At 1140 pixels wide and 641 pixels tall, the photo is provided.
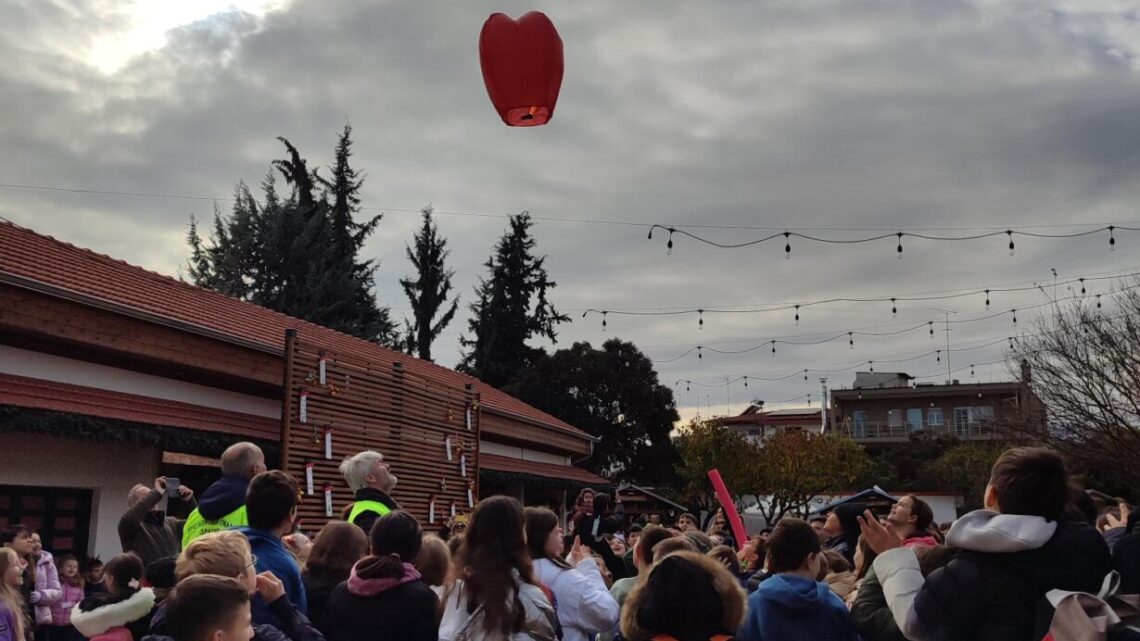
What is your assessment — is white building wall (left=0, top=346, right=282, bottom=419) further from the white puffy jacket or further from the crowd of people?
the white puffy jacket

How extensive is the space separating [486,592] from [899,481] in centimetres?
5770

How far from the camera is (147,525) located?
6.89 metres

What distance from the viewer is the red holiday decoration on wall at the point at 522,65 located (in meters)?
7.73

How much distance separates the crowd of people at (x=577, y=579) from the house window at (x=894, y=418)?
69.8m

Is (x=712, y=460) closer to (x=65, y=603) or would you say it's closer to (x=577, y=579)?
(x=65, y=603)

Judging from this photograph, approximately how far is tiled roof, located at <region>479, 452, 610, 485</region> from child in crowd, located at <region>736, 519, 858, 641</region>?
53.8ft

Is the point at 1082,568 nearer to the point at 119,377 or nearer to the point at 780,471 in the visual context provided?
the point at 119,377

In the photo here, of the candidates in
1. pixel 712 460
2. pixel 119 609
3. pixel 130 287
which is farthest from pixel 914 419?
pixel 119 609

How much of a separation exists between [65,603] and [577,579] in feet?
27.0

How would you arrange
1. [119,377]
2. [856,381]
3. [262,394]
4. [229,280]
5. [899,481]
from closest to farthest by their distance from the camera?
1. [119,377]
2. [262,394]
3. [229,280]
4. [899,481]
5. [856,381]

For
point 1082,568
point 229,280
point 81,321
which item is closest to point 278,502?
point 1082,568

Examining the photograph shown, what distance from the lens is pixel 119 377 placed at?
1244 centimetres

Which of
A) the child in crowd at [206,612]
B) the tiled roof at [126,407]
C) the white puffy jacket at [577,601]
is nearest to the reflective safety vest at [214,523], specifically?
the white puffy jacket at [577,601]

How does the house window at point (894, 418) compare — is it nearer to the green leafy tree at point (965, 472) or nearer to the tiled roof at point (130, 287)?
the green leafy tree at point (965, 472)
